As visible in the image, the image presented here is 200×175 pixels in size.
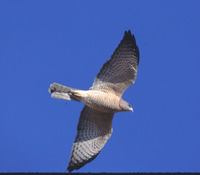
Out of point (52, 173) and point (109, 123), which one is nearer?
point (52, 173)

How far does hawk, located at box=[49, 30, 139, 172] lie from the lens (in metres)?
11.4

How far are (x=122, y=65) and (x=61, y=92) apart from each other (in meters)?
1.39

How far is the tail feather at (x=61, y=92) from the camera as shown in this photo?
1144 cm

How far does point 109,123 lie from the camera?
11.8 meters

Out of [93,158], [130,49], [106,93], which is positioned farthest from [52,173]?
[130,49]

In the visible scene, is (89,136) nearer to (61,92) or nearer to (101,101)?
(101,101)

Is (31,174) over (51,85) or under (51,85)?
under

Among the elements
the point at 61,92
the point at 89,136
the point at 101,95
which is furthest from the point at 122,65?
the point at 89,136

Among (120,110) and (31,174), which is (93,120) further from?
(31,174)

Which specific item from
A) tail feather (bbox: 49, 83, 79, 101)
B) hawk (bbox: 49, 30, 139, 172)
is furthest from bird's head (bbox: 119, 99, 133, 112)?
tail feather (bbox: 49, 83, 79, 101)

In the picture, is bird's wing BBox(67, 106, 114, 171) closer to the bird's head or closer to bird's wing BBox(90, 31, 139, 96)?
the bird's head

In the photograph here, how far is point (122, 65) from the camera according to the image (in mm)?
11383

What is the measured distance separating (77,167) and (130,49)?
270 cm

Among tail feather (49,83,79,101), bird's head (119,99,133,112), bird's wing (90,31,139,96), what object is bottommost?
bird's head (119,99,133,112)
